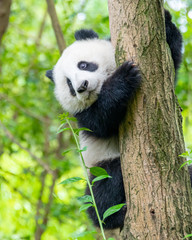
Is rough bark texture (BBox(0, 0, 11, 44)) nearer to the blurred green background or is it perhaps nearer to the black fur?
the black fur

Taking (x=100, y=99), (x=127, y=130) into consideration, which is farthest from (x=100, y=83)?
(x=127, y=130)

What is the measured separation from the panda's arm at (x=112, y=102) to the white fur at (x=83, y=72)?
0.09m

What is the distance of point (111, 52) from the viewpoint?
3029 mm

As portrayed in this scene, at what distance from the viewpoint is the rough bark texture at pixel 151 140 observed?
1.96m

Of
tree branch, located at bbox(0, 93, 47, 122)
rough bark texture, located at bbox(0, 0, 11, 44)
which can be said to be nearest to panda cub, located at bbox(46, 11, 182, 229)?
rough bark texture, located at bbox(0, 0, 11, 44)

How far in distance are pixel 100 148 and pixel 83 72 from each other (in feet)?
2.79

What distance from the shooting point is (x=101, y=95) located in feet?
8.50

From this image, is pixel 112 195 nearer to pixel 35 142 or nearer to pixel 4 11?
pixel 4 11

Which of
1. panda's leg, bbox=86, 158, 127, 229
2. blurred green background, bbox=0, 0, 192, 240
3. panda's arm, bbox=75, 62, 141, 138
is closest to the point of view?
panda's arm, bbox=75, 62, 141, 138

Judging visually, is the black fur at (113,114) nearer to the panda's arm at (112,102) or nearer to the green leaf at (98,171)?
the panda's arm at (112,102)

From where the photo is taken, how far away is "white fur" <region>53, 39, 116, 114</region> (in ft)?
8.71

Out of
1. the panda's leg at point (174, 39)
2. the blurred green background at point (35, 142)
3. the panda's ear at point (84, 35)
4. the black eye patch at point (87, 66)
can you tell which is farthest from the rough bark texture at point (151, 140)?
the blurred green background at point (35, 142)

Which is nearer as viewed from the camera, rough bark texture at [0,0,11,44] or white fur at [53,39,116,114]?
rough bark texture at [0,0,11,44]

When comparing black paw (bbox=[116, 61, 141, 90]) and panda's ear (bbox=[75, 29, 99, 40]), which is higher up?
panda's ear (bbox=[75, 29, 99, 40])
